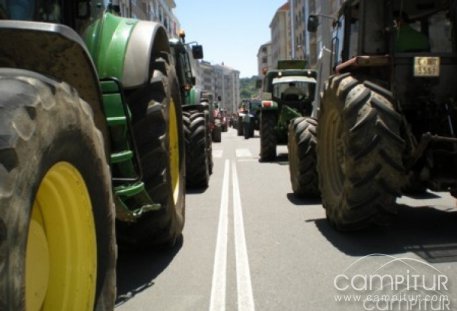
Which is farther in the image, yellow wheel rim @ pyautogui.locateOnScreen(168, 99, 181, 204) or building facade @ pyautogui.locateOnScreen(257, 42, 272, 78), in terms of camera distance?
building facade @ pyautogui.locateOnScreen(257, 42, 272, 78)

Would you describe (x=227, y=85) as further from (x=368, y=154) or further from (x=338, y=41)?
(x=368, y=154)

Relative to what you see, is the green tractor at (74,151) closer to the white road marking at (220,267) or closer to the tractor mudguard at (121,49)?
the tractor mudguard at (121,49)

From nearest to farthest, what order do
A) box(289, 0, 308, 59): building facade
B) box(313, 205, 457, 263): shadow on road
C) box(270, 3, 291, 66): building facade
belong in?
box(313, 205, 457, 263): shadow on road → box(289, 0, 308, 59): building facade → box(270, 3, 291, 66): building facade

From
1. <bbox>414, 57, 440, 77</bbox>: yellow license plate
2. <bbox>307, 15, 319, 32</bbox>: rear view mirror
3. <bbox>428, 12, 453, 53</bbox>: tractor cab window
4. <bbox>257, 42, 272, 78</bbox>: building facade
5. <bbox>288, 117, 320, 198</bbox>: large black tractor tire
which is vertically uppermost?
<bbox>257, 42, 272, 78</bbox>: building facade

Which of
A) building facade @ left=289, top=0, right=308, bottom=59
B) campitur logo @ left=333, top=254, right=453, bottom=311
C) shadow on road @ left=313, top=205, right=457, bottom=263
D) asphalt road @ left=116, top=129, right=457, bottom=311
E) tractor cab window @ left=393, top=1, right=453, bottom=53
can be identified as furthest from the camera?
building facade @ left=289, top=0, right=308, bottom=59

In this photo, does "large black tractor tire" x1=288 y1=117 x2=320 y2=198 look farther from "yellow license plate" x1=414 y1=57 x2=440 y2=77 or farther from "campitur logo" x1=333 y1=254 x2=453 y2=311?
"campitur logo" x1=333 y1=254 x2=453 y2=311

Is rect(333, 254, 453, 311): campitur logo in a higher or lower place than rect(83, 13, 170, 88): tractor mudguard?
lower

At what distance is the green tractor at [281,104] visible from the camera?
1437 centimetres

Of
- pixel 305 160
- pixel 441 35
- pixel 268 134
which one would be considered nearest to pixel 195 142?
pixel 305 160

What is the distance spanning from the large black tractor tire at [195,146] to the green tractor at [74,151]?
395cm

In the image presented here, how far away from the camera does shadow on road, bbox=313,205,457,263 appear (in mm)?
5301

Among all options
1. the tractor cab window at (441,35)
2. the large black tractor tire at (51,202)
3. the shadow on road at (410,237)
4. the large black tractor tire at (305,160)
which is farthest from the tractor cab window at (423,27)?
the large black tractor tire at (51,202)

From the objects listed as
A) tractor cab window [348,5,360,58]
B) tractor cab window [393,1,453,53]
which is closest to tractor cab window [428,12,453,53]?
tractor cab window [393,1,453,53]

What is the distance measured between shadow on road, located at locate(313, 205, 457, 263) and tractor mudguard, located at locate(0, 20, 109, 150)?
3.11 meters
